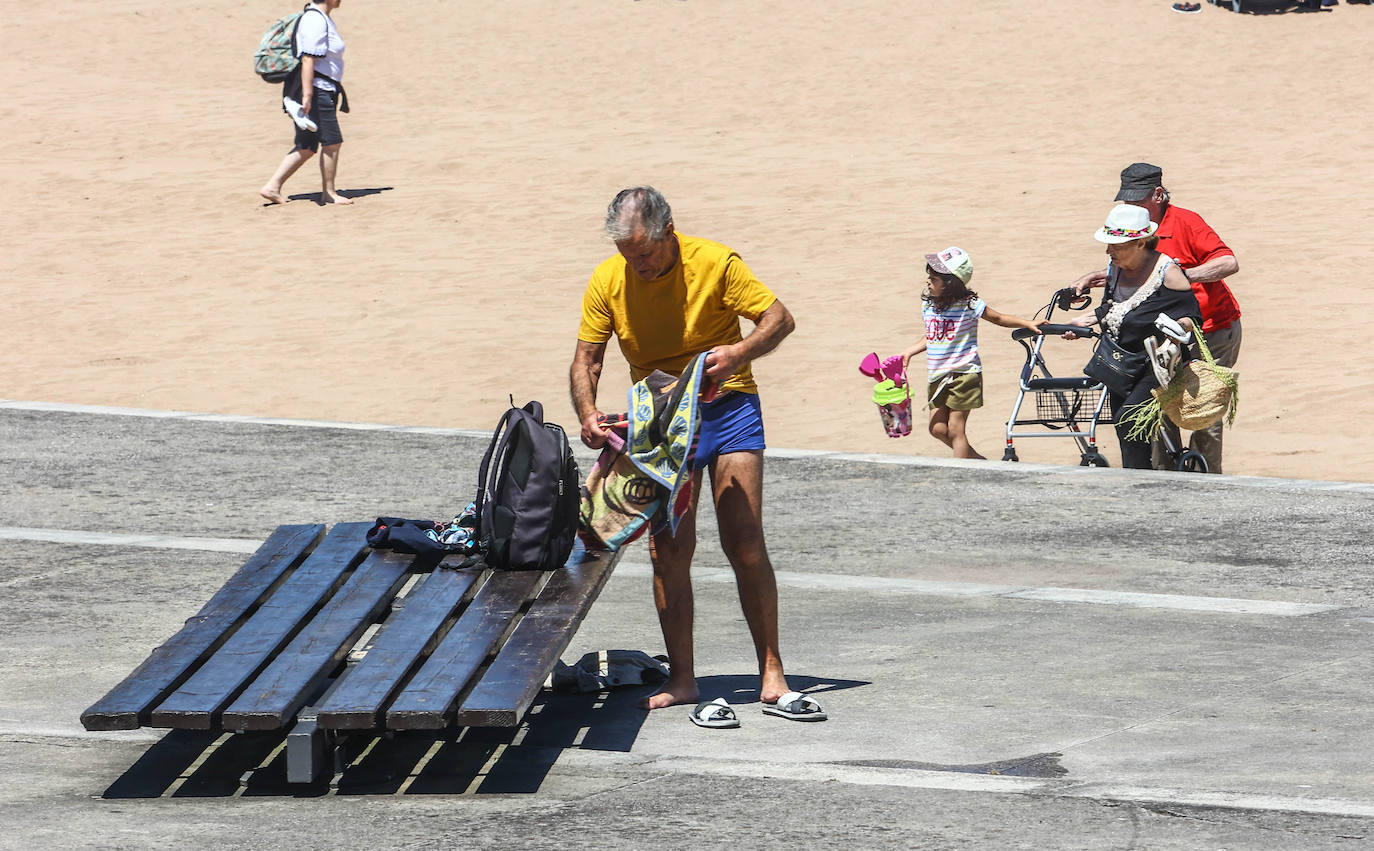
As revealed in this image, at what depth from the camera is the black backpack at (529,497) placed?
6289mm

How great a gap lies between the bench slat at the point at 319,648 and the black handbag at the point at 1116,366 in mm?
4354

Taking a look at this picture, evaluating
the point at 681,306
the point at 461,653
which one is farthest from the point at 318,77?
the point at 461,653

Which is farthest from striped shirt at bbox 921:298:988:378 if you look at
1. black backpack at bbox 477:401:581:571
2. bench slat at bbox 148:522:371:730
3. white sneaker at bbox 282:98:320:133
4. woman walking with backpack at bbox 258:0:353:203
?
white sneaker at bbox 282:98:320:133

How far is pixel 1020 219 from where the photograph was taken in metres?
19.6

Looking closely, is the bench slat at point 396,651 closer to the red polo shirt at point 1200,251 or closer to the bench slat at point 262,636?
the bench slat at point 262,636

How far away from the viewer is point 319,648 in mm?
5730

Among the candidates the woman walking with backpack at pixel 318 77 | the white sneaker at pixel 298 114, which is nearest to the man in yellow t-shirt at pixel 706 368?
the woman walking with backpack at pixel 318 77

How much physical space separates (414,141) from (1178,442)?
17.4 meters

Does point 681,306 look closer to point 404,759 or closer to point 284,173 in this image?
point 404,759

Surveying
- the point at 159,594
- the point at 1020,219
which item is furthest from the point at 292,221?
the point at 159,594

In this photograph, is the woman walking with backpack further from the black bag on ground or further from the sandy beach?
the black bag on ground

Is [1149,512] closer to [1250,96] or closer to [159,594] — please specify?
A: [159,594]

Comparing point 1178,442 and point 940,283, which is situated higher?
point 940,283

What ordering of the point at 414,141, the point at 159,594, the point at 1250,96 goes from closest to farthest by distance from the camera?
the point at 159,594 → the point at 414,141 → the point at 1250,96
